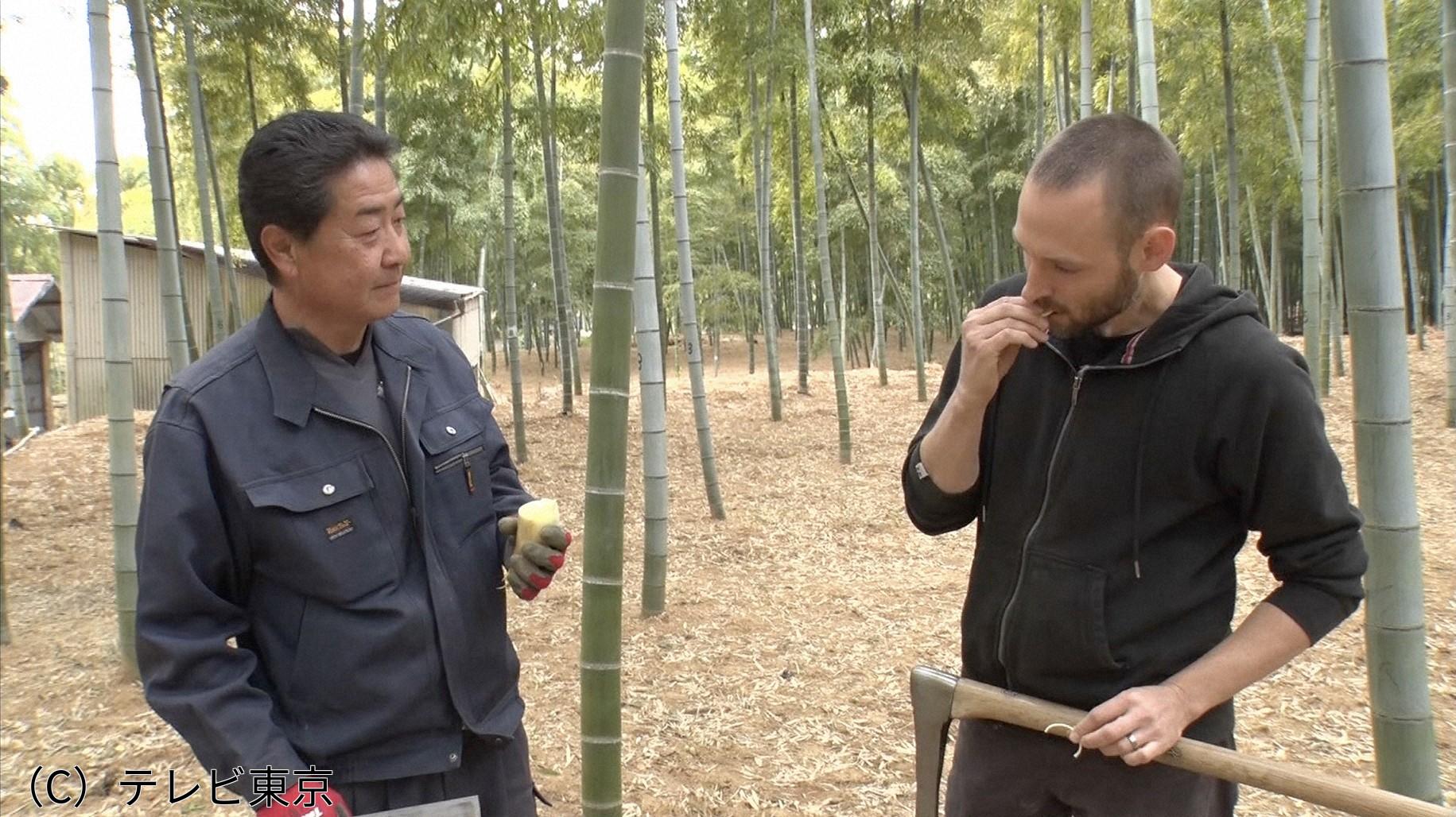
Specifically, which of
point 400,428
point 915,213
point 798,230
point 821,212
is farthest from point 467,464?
point 915,213

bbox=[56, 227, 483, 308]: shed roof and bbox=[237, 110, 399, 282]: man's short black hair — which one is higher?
bbox=[56, 227, 483, 308]: shed roof

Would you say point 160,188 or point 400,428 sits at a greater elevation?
point 160,188

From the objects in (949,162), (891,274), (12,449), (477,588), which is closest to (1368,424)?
(477,588)

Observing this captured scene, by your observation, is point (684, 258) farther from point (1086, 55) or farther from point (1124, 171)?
point (1124, 171)

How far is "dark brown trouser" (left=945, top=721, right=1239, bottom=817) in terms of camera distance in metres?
1.49

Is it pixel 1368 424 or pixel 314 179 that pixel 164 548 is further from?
pixel 1368 424

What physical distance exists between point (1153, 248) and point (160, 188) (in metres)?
4.86

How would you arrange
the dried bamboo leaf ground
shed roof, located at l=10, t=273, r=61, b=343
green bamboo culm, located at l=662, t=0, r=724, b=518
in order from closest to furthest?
1. the dried bamboo leaf ground
2. green bamboo culm, located at l=662, t=0, r=724, b=518
3. shed roof, located at l=10, t=273, r=61, b=343

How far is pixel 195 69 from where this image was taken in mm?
7742

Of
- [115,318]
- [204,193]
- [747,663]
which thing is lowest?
[747,663]

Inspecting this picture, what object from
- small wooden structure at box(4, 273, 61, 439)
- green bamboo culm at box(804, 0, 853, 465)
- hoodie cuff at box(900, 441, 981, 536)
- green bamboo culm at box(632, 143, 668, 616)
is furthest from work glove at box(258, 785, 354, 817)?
small wooden structure at box(4, 273, 61, 439)

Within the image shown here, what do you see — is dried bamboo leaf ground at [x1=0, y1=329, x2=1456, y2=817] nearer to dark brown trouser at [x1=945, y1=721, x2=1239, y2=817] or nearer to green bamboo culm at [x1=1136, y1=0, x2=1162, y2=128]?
dark brown trouser at [x1=945, y1=721, x2=1239, y2=817]

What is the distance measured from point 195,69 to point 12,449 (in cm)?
519

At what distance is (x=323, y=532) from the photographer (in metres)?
1.50
